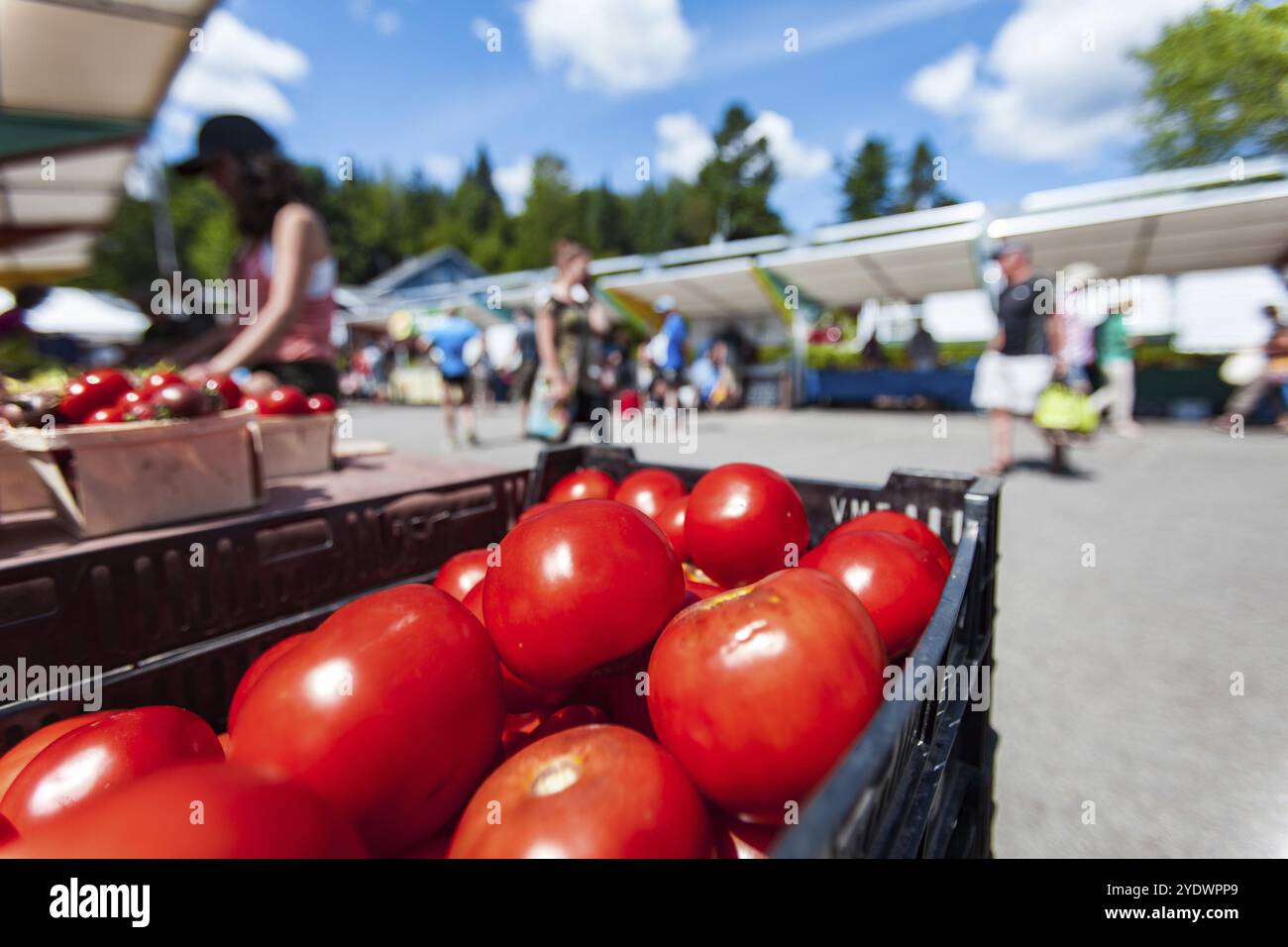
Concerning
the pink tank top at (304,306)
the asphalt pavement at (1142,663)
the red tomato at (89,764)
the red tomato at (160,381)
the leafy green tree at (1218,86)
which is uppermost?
the leafy green tree at (1218,86)

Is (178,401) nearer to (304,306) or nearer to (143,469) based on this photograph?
(143,469)

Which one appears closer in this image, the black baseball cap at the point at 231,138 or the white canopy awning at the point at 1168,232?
the black baseball cap at the point at 231,138

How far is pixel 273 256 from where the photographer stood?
3.02 m

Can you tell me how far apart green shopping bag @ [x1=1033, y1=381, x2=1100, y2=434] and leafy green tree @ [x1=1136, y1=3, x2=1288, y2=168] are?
21594 mm

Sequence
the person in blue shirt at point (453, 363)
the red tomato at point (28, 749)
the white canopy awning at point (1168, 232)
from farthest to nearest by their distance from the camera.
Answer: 1. the white canopy awning at point (1168, 232)
2. the person in blue shirt at point (453, 363)
3. the red tomato at point (28, 749)

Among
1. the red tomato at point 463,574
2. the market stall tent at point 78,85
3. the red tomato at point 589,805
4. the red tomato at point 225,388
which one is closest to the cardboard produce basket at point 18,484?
the red tomato at point 225,388

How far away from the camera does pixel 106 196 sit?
15195mm

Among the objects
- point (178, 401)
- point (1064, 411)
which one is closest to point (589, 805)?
point (178, 401)

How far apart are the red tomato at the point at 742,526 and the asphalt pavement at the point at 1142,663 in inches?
45.6

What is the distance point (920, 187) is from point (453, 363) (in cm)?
7801

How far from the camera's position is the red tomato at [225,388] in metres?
2.22

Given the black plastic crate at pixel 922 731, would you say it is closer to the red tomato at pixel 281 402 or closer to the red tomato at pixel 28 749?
the red tomato at pixel 281 402

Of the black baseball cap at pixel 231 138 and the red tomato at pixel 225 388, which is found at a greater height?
the black baseball cap at pixel 231 138

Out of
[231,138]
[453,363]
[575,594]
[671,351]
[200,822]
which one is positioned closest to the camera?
[200,822]
